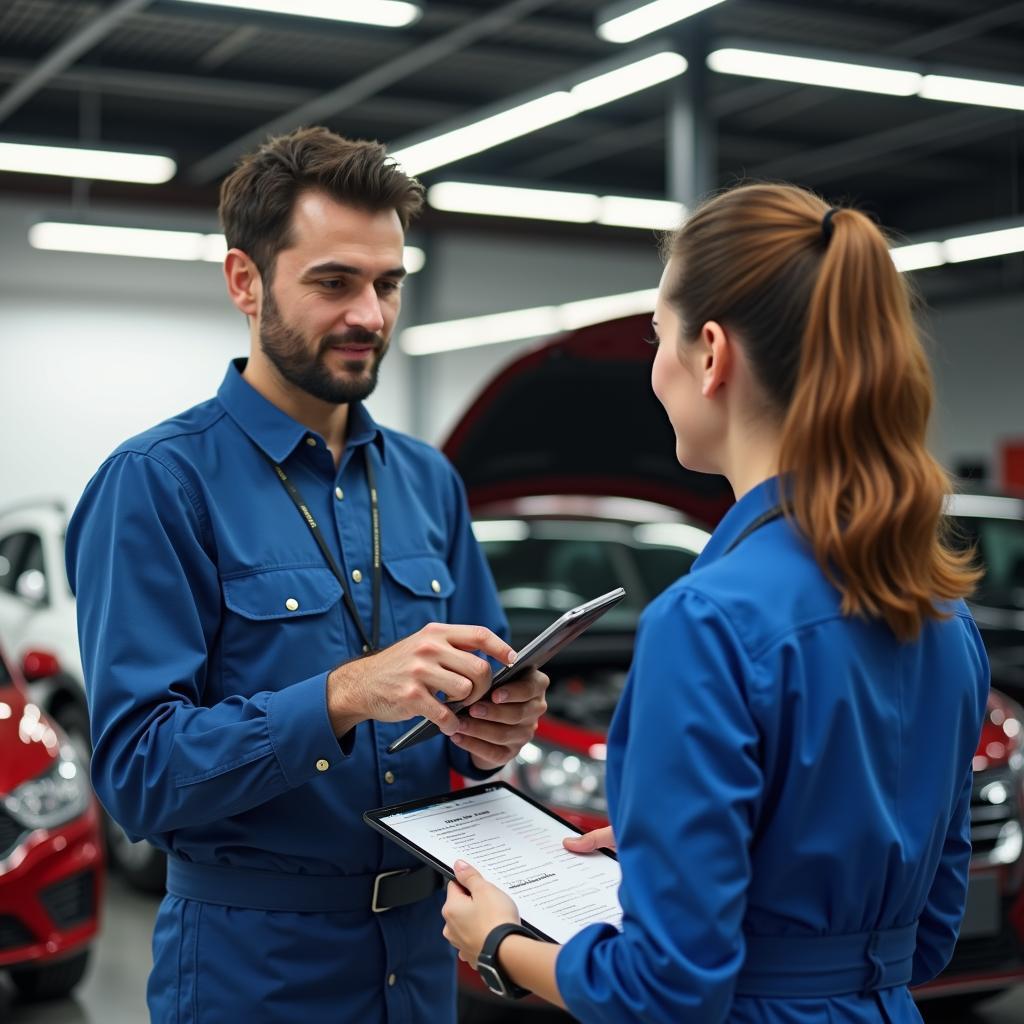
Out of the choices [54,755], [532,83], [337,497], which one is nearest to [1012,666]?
[54,755]

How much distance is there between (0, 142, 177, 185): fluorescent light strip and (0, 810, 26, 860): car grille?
195 inches

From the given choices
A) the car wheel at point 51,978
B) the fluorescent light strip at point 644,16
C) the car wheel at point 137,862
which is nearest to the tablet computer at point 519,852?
the car wheel at point 51,978

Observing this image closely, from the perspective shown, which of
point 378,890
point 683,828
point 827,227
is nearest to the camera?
point 683,828

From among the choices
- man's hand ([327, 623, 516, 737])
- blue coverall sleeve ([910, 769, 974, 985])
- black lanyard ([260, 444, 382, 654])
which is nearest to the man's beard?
black lanyard ([260, 444, 382, 654])

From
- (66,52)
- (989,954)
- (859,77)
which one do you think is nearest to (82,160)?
A: (66,52)

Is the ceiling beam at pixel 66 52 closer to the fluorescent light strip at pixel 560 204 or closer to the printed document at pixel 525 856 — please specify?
the fluorescent light strip at pixel 560 204

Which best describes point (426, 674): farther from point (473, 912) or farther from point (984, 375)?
point (984, 375)

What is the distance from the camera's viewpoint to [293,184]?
1.89 m

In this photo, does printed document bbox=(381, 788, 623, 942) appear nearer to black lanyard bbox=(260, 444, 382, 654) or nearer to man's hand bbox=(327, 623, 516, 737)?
man's hand bbox=(327, 623, 516, 737)

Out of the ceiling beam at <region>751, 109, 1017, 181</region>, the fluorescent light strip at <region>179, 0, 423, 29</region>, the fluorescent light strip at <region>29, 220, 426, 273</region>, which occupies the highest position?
the ceiling beam at <region>751, 109, 1017, 181</region>

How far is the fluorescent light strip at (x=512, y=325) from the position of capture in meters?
13.8

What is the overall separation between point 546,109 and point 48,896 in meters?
4.72

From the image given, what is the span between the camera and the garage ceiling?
9.14 meters

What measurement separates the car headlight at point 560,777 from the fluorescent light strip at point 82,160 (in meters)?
5.37
